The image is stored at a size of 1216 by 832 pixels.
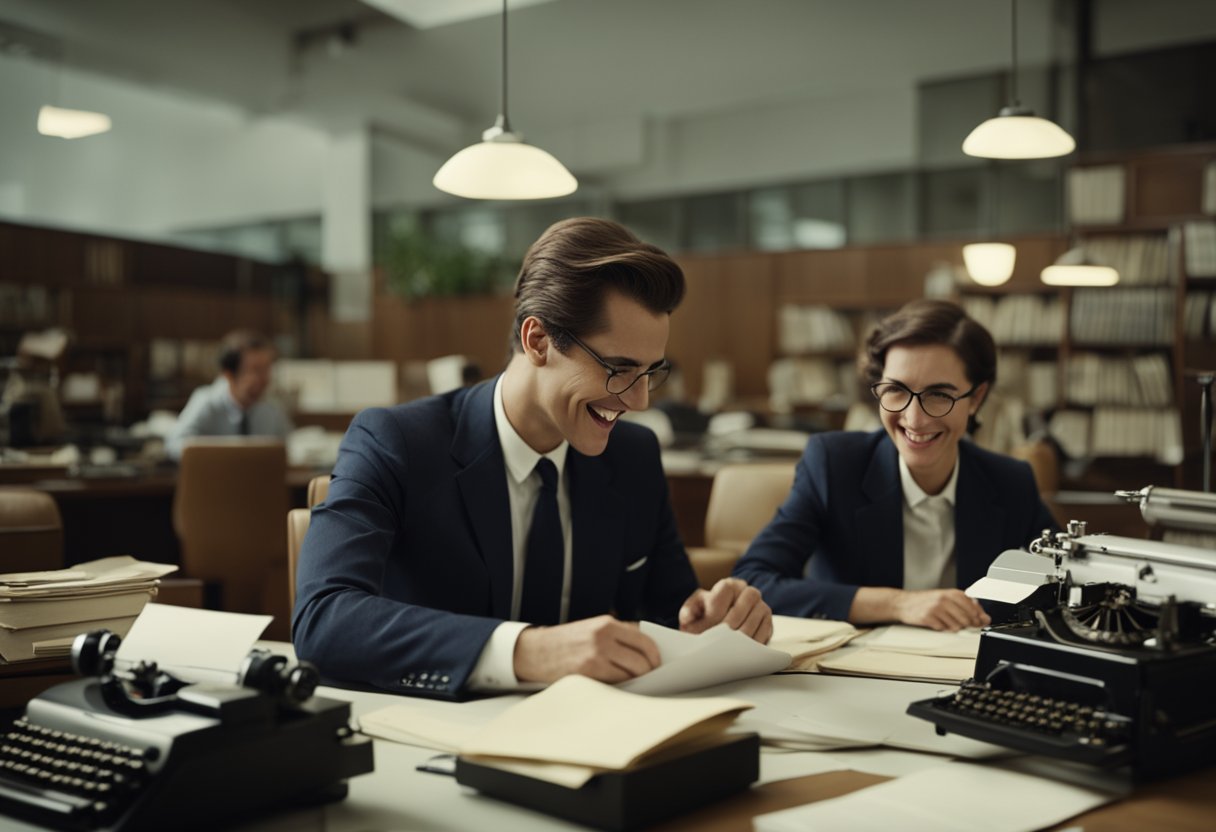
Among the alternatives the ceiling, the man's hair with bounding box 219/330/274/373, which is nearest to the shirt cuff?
the man's hair with bounding box 219/330/274/373

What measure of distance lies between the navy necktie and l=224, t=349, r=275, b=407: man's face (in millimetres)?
3898

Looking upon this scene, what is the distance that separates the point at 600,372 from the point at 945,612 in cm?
74

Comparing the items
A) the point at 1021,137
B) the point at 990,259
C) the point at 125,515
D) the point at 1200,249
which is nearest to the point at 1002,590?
the point at 1021,137

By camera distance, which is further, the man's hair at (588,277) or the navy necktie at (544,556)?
the navy necktie at (544,556)

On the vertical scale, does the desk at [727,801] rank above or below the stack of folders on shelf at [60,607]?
below

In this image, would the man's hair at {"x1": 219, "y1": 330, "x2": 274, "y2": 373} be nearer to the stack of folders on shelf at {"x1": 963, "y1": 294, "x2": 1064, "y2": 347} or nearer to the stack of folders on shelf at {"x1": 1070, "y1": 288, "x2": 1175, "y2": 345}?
the stack of folders on shelf at {"x1": 963, "y1": 294, "x2": 1064, "y2": 347}

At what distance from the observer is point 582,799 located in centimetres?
94

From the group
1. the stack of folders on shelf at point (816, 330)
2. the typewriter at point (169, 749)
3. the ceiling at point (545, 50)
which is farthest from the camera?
the stack of folders on shelf at point (816, 330)

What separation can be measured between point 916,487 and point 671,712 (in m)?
1.31

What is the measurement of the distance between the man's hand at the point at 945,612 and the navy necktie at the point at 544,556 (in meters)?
0.62

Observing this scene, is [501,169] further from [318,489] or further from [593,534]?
[593,534]

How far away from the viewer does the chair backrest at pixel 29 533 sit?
1.92 meters

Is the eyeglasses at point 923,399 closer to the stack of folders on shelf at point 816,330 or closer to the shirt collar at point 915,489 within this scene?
the shirt collar at point 915,489

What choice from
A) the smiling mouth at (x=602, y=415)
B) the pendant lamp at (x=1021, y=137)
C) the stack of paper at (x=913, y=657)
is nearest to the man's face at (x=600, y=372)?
the smiling mouth at (x=602, y=415)
